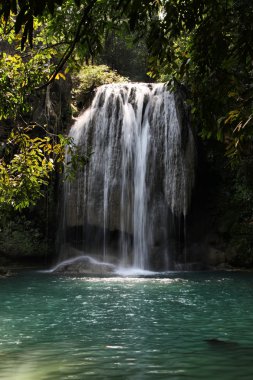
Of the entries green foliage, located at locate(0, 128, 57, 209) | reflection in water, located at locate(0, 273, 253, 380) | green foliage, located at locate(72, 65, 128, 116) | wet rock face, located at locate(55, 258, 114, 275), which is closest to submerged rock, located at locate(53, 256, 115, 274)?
wet rock face, located at locate(55, 258, 114, 275)

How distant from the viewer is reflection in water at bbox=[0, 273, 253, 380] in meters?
5.74

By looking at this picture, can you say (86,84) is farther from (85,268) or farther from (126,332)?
(126,332)

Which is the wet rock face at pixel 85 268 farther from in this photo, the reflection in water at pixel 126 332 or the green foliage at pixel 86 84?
the green foliage at pixel 86 84

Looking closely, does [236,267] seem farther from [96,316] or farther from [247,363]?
[247,363]

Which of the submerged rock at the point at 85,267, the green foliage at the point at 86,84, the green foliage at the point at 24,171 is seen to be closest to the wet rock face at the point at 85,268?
the submerged rock at the point at 85,267

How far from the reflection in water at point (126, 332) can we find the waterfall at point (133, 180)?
6.83 metres

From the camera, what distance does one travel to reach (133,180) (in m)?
21.6

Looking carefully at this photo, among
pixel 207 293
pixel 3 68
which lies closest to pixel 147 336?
pixel 3 68

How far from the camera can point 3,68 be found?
6.24m

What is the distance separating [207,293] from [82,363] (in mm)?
7062

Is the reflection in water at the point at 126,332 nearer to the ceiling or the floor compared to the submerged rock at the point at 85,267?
nearer to the floor

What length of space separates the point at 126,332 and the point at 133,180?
1399 cm

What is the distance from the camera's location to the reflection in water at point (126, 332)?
5738 mm

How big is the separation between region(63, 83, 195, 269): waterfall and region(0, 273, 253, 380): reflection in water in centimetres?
683
